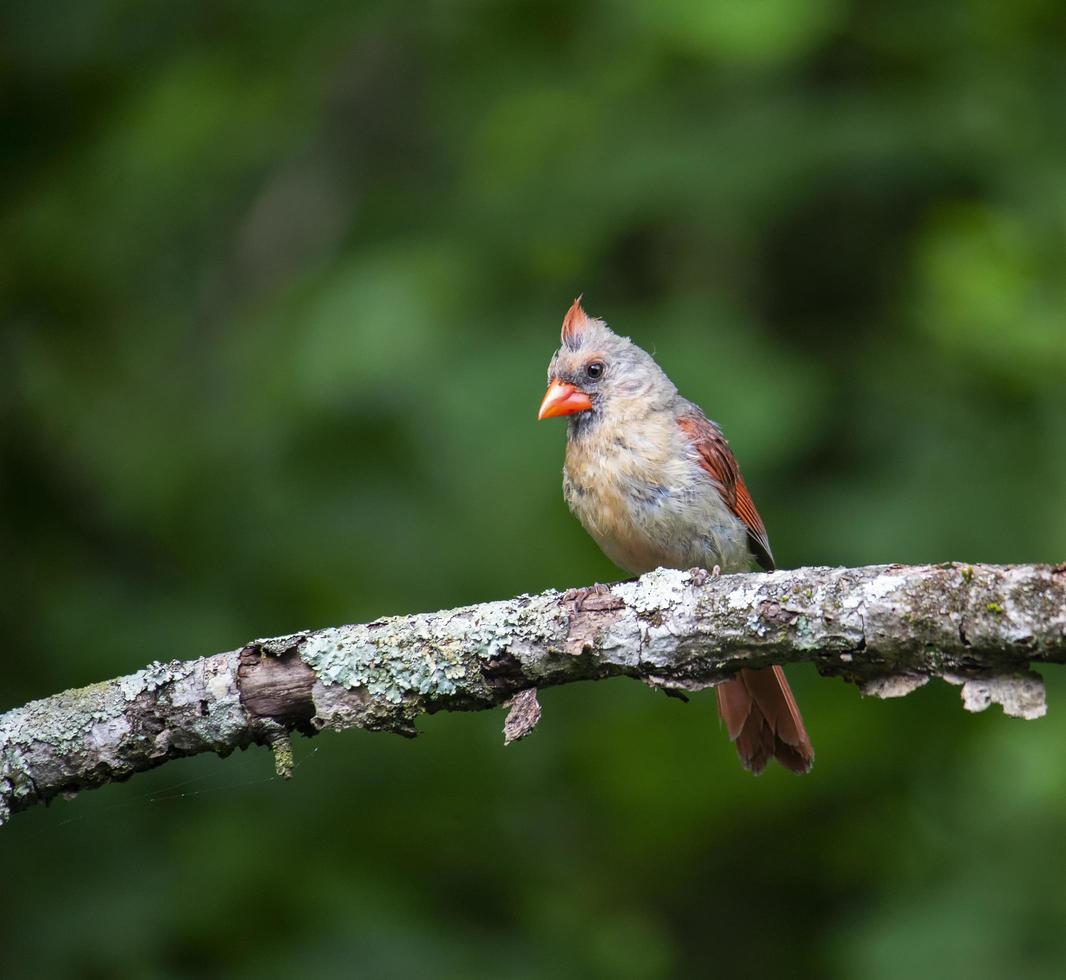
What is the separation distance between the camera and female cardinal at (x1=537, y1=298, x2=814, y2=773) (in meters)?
4.36

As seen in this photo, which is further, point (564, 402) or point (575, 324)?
point (575, 324)

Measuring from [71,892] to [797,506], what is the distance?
305 centimetres

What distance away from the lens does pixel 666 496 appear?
171 inches

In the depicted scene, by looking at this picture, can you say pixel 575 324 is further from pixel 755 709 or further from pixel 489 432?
pixel 755 709

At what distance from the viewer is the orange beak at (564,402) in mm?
4691

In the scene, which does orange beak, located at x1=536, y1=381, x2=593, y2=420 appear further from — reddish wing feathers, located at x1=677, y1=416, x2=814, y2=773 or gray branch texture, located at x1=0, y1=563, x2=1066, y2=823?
gray branch texture, located at x1=0, y1=563, x2=1066, y2=823

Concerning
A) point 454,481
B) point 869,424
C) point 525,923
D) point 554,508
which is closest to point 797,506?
point 869,424

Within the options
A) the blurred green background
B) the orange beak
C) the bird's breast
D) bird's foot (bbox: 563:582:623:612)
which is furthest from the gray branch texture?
the orange beak

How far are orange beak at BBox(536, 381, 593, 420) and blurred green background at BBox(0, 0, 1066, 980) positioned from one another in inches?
15.6

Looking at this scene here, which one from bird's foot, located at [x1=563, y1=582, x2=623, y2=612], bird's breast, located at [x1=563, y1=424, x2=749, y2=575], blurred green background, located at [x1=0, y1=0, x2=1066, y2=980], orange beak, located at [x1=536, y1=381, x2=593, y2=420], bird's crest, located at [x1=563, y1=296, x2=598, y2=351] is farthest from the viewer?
bird's crest, located at [x1=563, y1=296, x2=598, y2=351]

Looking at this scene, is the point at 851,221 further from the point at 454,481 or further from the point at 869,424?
the point at 454,481

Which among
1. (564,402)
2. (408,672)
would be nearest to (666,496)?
(564,402)

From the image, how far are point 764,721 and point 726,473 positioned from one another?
33.1 inches

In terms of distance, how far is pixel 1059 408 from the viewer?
5105 mm
